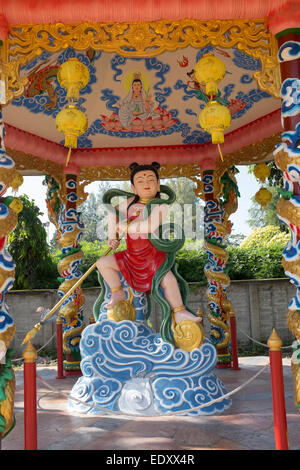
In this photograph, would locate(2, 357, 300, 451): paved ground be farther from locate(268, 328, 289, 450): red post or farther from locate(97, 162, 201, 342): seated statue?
locate(97, 162, 201, 342): seated statue

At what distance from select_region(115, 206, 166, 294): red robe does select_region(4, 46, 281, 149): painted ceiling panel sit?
2.20 metres

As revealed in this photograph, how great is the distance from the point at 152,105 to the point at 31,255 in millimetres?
8800

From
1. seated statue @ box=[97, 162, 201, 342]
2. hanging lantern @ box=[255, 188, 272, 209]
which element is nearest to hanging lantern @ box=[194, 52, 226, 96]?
seated statue @ box=[97, 162, 201, 342]

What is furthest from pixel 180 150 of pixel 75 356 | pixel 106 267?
pixel 75 356

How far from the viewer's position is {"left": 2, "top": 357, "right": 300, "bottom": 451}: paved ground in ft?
13.1

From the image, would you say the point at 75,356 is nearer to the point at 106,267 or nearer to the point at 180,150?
the point at 106,267

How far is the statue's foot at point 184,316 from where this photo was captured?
573cm

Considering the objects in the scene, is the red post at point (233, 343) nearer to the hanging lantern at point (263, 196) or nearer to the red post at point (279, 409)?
the hanging lantern at point (263, 196)

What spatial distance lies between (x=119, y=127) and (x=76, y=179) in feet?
5.27

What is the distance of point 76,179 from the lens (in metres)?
8.93

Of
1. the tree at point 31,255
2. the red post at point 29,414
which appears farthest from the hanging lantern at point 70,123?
the tree at point 31,255

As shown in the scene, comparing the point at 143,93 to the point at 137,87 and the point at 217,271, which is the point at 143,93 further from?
the point at 217,271

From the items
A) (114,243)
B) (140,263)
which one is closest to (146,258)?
(140,263)

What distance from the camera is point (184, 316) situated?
5.80 meters
